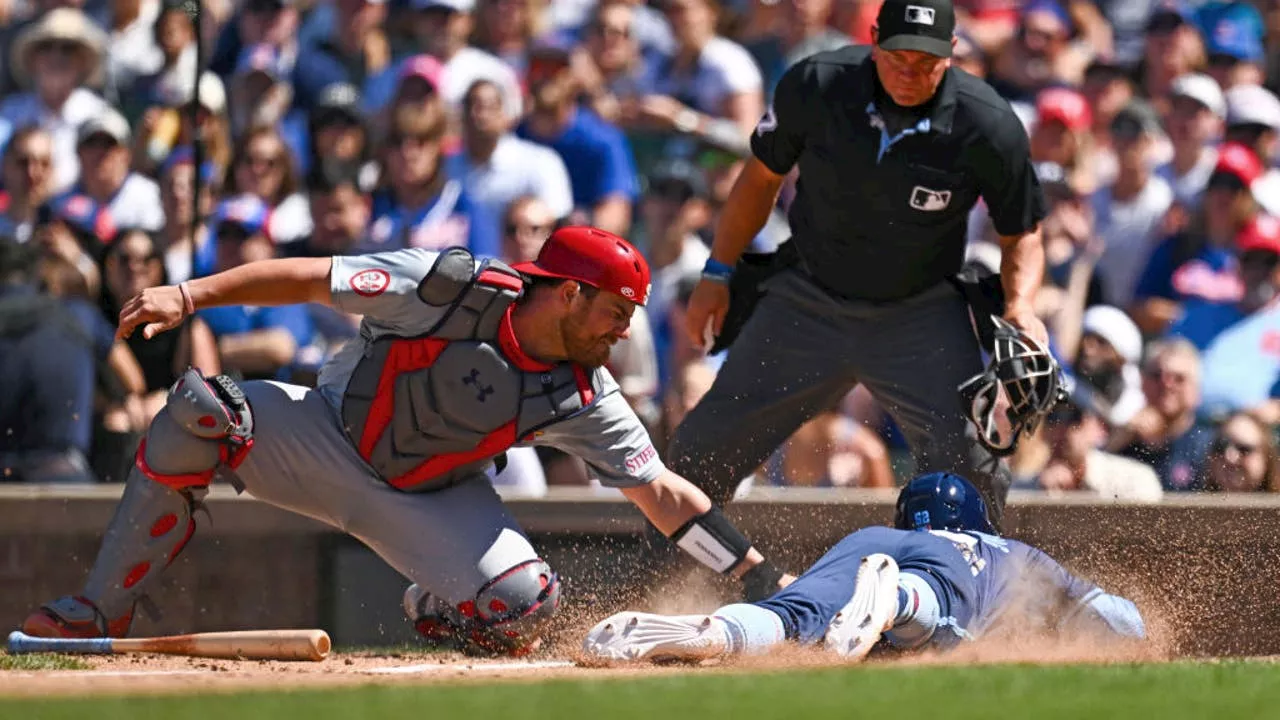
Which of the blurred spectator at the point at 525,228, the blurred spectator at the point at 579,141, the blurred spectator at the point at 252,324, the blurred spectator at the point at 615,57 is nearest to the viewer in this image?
the blurred spectator at the point at 252,324

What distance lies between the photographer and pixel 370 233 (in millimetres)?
11094

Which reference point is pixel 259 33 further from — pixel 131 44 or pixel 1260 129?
pixel 1260 129

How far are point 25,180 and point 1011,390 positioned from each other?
6.26 meters

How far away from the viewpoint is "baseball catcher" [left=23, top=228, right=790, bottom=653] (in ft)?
22.5

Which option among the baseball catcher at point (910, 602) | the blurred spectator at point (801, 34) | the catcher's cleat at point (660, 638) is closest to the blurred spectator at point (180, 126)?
the blurred spectator at point (801, 34)

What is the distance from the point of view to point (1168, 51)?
38.9ft

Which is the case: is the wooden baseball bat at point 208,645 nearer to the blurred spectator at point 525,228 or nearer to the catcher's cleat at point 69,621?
the catcher's cleat at point 69,621

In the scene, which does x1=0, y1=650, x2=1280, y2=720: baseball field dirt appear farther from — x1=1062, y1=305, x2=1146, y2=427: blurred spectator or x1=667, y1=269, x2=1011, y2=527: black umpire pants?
x1=1062, y1=305, x2=1146, y2=427: blurred spectator

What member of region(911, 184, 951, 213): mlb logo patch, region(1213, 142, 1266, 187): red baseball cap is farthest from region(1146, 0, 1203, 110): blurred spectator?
region(911, 184, 951, 213): mlb logo patch

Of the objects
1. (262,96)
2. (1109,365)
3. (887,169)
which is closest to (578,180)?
(262,96)

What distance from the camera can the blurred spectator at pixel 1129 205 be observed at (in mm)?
10977

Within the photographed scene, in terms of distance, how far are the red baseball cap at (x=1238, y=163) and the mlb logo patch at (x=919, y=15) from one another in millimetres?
4051

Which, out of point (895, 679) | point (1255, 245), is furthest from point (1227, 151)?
point (895, 679)

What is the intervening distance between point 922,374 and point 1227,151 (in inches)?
152
